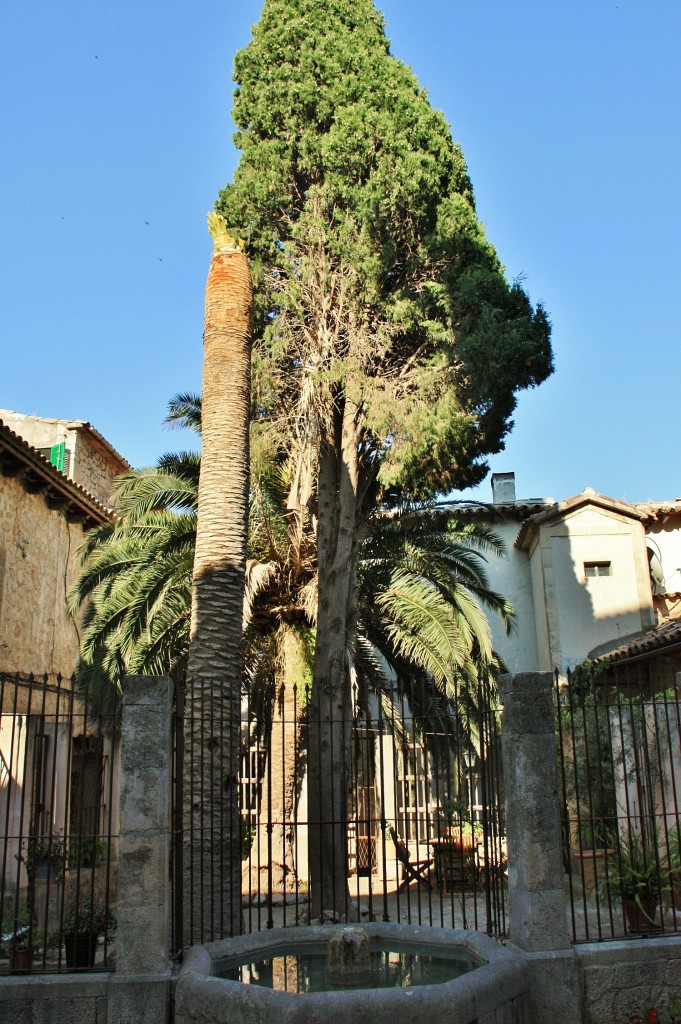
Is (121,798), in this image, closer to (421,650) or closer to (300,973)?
(300,973)

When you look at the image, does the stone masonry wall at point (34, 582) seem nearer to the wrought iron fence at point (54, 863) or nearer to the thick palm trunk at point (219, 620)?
the wrought iron fence at point (54, 863)

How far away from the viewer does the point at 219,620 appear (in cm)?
879

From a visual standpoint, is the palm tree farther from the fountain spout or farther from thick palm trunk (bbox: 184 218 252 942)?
the fountain spout

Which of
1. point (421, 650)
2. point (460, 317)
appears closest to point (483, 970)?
point (421, 650)

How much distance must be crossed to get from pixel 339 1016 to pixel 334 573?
7892 millimetres

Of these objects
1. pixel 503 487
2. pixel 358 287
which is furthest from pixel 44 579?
pixel 503 487

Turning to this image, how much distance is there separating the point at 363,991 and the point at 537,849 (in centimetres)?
192

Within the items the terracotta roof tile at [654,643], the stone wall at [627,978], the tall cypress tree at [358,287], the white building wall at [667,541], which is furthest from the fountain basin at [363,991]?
the white building wall at [667,541]

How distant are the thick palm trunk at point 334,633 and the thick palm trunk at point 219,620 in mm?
2425

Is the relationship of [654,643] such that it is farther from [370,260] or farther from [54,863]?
[54,863]

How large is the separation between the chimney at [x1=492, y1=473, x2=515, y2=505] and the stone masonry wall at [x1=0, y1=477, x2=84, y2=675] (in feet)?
41.3

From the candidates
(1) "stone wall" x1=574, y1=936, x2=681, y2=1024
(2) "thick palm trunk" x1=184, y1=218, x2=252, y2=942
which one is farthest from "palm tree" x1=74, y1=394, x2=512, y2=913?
(1) "stone wall" x1=574, y1=936, x2=681, y2=1024

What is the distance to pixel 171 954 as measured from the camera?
646cm

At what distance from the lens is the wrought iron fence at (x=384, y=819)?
708cm
